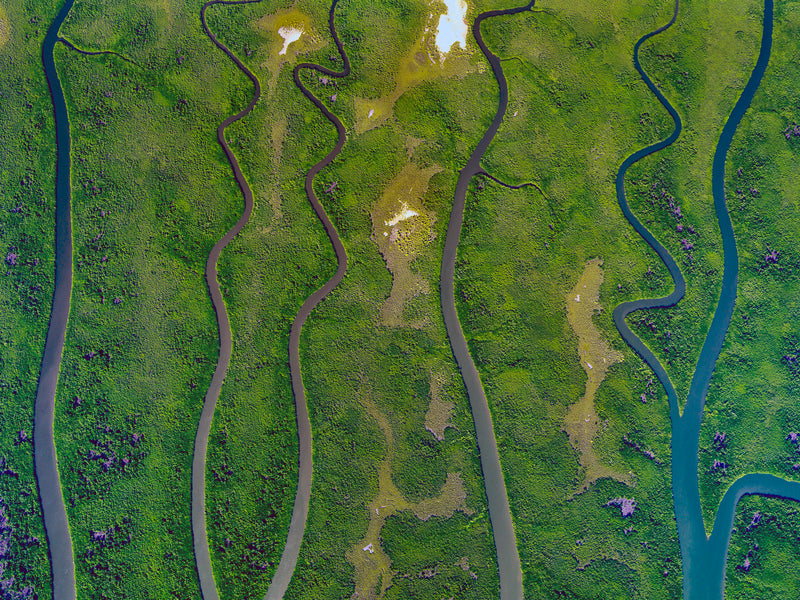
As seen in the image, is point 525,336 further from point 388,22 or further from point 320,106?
point 388,22

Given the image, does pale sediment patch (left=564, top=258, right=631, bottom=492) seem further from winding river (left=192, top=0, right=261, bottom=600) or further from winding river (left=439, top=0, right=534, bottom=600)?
winding river (left=192, top=0, right=261, bottom=600)

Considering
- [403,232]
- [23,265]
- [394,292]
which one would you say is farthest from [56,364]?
[403,232]

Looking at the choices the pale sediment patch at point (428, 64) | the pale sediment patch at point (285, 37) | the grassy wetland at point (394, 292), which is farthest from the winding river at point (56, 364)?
the pale sediment patch at point (428, 64)

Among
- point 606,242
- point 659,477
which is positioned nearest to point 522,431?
point 659,477

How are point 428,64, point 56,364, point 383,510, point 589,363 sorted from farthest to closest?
point 428,64
point 56,364
point 589,363
point 383,510

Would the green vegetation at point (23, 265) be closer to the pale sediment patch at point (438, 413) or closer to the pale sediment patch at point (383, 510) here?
the pale sediment patch at point (383, 510)

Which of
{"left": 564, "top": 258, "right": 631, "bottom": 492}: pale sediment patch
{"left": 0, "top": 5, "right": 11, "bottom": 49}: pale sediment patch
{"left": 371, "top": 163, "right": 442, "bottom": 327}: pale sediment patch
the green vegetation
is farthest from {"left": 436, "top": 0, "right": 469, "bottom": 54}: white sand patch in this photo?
{"left": 0, "top": 5, "right": 11, "bottom": 49}: pale sediment patch

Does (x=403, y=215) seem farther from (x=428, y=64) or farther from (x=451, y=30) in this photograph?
(x=451, y=30)
